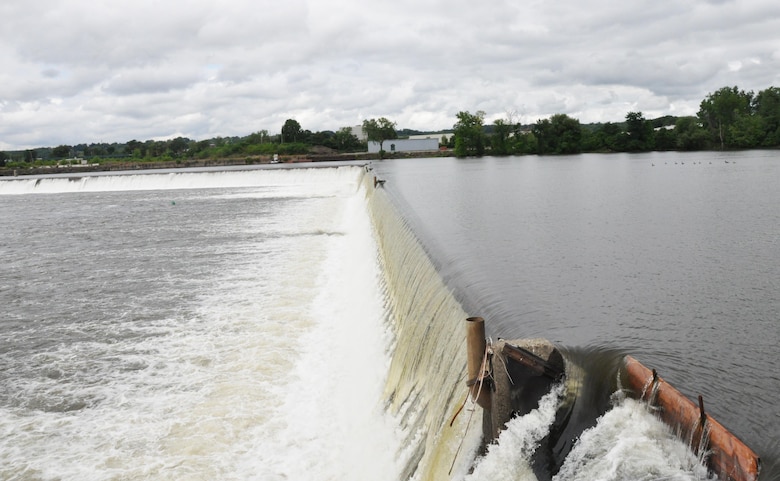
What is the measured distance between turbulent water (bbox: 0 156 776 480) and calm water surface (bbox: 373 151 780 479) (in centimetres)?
74

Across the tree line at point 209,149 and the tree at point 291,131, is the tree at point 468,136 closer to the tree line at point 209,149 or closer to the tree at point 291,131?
the tree line at point 209,149

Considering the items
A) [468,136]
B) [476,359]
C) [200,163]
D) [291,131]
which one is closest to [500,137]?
[468,136]

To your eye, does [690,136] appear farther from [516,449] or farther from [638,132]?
[516,449]

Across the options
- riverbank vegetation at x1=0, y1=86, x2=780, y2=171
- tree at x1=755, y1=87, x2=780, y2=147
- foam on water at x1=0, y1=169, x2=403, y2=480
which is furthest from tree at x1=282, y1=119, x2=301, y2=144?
foam on water at x1=0, y1=169, x2=403, y2=480

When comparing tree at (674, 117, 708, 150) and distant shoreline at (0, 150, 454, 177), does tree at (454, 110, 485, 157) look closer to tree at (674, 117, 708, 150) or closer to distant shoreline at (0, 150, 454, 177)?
distant shoreline at (0, 150, 454, 177)

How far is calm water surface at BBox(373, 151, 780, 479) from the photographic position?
20.4 ft

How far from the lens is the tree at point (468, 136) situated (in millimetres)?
104188

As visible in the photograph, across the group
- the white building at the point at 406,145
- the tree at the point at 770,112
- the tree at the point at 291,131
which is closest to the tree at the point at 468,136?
the white building at the point at 406,145

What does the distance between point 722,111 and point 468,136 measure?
120 ft

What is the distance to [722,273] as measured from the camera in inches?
417

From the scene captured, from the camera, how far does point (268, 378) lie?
31.4ft

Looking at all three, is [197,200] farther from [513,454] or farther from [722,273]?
[513,454]

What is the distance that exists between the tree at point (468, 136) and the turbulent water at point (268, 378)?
86933mm

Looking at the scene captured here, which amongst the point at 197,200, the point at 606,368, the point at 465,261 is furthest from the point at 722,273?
the point at 197,200
